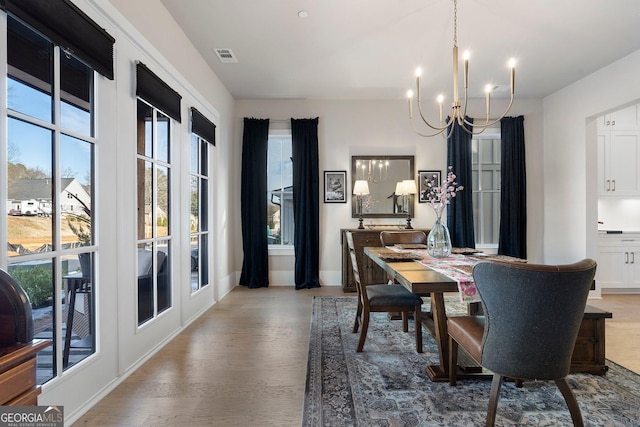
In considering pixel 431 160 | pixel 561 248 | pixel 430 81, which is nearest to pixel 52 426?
pixel 430 81

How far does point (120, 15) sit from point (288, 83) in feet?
8.28

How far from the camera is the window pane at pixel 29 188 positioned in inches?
57.6

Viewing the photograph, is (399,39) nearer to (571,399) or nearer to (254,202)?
(254,202)

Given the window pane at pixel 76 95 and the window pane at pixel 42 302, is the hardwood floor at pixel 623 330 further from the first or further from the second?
the window pane at pixel 76 95

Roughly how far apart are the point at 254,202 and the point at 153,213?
90.5 inches

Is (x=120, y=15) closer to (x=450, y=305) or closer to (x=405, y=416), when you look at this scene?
(x=405, y=416)

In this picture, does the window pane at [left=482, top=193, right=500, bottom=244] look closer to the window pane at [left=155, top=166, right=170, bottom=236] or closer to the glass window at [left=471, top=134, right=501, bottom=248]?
the glass window at [left=471, top=134, right=501, bottom=248]

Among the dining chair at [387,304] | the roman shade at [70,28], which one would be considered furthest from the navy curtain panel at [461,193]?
the roman shade at [70,28]

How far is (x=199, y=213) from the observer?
3770 mm

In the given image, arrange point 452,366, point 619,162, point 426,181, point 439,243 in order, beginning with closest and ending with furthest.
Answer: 1. point 452,366
2. point 439,243
3. point 619,162
4. point 426,181

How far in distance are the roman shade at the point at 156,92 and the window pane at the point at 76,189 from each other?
0.69 meters

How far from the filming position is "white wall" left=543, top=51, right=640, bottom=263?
12.6 feet

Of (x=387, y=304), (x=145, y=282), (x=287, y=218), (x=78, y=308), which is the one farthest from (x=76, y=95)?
(x=287, y=218)

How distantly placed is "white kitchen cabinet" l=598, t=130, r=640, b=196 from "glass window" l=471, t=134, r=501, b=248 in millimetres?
1342
